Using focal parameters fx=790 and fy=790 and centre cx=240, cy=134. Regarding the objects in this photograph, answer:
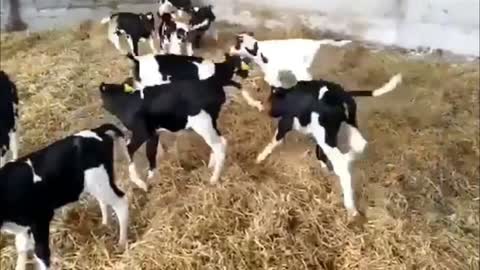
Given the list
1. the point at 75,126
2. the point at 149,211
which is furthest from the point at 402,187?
the point at 75,126

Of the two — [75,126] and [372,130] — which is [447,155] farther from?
[75,126]

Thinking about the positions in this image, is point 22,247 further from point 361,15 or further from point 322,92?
point 361,15

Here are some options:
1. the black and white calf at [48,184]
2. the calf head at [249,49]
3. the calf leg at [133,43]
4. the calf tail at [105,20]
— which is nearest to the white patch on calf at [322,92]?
the calf head at [249,49]

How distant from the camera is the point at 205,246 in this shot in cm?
166

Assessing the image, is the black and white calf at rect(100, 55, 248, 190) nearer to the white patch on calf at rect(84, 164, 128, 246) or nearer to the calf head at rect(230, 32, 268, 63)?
the white patch on calf at rect(84, 164, 128, 246)

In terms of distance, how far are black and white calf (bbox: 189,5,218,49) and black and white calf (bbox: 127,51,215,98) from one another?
22 centimetres

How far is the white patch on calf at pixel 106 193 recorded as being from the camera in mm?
1543

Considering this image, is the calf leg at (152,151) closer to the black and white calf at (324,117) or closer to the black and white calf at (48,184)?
the black and white calf at (48,184)

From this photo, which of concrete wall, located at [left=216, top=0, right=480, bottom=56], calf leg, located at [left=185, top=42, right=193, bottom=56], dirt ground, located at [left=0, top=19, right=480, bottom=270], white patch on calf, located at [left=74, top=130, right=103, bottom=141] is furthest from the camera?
concrete wall, located at [left=216, top=0, right=480, bottom=56]

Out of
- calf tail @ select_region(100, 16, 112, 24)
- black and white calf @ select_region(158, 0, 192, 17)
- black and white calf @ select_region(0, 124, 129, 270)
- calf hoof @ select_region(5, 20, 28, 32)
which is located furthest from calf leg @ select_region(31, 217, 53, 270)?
calf hoof @ select_region(5, 20, 28, 32)

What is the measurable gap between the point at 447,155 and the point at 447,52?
2.89 ft

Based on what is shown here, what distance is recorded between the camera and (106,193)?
1.58 m

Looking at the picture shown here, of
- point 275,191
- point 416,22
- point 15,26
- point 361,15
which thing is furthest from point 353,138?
point 15,26

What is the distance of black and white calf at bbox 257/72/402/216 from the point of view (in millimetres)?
1726
